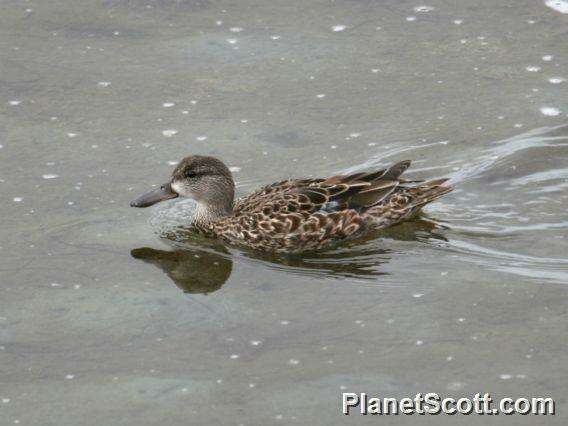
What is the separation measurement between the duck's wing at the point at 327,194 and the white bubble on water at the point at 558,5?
410 centimetres

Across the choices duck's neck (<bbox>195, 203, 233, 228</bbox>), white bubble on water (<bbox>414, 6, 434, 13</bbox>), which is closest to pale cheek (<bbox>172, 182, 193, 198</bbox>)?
duck's neck (<bbox>195, 203, 233, 228</bbox>)

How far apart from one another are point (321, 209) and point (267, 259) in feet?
1.93

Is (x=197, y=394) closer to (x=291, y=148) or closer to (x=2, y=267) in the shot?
(x=2, y=267)

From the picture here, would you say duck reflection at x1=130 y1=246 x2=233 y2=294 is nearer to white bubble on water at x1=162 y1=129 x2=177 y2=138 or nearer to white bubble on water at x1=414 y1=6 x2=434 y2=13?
white bubble on water at x1=162 y1=129 x2=177 y2=138

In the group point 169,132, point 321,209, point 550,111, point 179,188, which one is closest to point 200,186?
point 179,188

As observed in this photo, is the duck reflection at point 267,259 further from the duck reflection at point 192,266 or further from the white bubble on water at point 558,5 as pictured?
the white bubble on water at point 558,5

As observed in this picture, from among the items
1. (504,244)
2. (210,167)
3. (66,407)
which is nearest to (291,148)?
(210,167)

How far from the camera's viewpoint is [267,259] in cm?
920

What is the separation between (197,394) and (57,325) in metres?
1.31

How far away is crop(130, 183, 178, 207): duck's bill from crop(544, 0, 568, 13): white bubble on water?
5281mm

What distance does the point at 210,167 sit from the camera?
9602 millimetres

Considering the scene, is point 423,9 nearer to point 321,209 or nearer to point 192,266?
point 321,209

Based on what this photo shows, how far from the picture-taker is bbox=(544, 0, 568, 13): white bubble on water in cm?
1284

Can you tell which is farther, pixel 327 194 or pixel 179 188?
pixel 179 188
